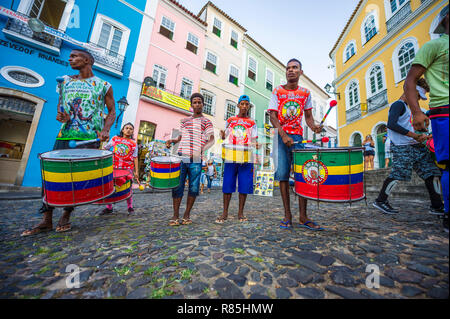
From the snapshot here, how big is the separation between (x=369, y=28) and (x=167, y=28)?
1385 cm

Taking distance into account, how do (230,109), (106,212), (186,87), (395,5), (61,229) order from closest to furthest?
(61,229) < (106,212) < (395,5) < (186,87) < (230,109)

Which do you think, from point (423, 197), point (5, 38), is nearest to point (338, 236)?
point (423, 197)

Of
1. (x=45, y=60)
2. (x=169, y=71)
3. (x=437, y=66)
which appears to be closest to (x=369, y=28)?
(x=169, y=71)

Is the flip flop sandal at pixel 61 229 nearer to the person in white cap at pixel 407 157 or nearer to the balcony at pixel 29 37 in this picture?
the person in white cap at pixel 407 157

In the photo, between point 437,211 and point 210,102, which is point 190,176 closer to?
point 437,211

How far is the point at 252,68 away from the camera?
16969mm

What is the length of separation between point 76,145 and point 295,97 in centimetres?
317

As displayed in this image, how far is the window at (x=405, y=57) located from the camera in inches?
373

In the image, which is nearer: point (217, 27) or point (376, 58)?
point (376, 58)

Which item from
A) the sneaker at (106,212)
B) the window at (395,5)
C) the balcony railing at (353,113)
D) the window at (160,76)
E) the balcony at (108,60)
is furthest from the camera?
the balcony railing at (353,113)

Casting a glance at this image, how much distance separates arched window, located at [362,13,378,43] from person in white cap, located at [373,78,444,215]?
522 inches

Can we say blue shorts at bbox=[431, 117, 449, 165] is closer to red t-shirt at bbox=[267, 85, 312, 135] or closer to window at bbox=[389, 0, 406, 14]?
red t-shirt at bbox=[267, 85, 312, 135]

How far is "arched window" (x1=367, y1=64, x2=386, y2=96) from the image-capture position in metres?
11.2

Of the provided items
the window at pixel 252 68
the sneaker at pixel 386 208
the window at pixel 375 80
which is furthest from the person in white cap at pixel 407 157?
the window at pixel 252 68
